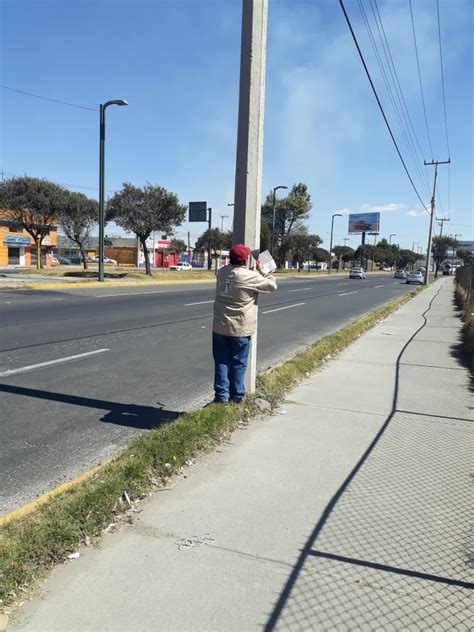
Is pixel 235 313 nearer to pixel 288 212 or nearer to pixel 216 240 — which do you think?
pixel 288 212

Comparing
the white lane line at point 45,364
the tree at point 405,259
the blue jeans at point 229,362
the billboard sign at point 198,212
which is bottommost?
the white lane line at point 45,364

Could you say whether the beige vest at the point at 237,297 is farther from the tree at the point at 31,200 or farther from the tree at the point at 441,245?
the tree at the point at 441,245

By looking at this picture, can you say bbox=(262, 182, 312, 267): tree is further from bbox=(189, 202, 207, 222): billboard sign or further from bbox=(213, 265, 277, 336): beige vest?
bbox=(213, 265, 277, 336): beige vest

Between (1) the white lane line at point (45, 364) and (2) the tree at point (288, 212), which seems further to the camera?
(2) the tree at point (288, 212)

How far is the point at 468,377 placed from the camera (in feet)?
25.3

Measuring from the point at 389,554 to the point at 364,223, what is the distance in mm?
117577

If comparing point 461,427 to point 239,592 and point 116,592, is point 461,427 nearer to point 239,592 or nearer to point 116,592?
point 239,592

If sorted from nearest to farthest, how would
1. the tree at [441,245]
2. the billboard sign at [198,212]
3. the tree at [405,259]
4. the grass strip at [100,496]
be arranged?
the grass strip at [100,496], the billboard sign at [198,212], the tree at [441,245], the tree at [405,259]

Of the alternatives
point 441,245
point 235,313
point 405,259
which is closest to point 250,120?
point 235,313

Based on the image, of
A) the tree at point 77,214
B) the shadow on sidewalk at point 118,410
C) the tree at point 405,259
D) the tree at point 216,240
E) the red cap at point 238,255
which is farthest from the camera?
the tree at point 405,259

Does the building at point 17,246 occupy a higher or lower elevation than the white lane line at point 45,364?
higher

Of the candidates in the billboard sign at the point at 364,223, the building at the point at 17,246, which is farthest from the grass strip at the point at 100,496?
the billboard sign at the point at 364,223

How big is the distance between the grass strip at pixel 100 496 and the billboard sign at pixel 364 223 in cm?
11391

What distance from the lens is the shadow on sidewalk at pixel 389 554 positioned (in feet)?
7.93
